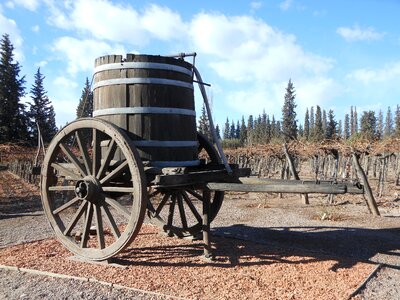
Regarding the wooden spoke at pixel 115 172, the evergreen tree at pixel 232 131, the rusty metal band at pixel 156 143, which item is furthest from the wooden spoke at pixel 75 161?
the evergreen tree at pixel 232 131

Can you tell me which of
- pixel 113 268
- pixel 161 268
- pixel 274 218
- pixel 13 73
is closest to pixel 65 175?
pixel 113 268

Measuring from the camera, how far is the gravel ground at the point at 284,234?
4.43 metres

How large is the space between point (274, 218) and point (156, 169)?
5.80m

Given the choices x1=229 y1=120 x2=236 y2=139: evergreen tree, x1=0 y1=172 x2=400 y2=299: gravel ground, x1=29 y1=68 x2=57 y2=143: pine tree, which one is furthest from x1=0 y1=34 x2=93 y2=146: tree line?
x1=229 y1=120 x2=236 y2=139: evergreen tree

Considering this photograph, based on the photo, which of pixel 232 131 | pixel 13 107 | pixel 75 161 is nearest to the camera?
pixel 75 161

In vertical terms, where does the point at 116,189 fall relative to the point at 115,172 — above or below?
below

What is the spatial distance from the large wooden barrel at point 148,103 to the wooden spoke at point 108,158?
34 cm

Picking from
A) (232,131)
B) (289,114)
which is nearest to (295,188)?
(289,114)

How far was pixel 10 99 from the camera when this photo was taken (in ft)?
137

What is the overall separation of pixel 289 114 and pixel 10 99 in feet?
150

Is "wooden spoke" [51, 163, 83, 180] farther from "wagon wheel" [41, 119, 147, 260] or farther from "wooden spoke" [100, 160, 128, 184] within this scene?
"wooden spoke" [100, 160, 128, 184]

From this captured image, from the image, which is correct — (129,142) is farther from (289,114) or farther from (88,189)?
(289,114)

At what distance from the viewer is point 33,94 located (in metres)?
49.4

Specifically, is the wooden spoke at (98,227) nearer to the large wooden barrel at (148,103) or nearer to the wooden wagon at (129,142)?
the wooden wagon at (129,142)
